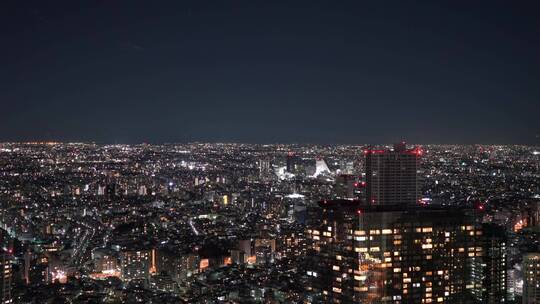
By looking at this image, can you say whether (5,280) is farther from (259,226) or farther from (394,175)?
(259,226)

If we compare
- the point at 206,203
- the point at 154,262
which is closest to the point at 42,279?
the point at 154,262

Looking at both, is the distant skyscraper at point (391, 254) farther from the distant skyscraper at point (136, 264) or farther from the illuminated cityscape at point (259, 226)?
the distant skyscraper at point (136, 264)

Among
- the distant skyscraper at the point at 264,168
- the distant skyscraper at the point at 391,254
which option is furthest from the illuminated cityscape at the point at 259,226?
the distant skyscraper at the point at 264,168

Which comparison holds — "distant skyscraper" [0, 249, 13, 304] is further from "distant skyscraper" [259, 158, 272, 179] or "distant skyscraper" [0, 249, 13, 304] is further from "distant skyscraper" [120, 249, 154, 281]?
"distant skyscraper" [259, 158, 272, 179]

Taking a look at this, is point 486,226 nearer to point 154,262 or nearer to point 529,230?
point 529,230

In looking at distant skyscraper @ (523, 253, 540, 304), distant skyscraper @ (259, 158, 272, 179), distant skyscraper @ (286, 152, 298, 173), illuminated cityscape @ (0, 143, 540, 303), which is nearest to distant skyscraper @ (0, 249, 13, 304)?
illuminated cityscape @ (0, 143, 540, 303)

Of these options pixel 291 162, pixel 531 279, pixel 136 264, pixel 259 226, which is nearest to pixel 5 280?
pixel 136 264

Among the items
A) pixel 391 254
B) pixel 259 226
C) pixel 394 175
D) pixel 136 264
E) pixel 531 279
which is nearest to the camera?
pixel 391 254
